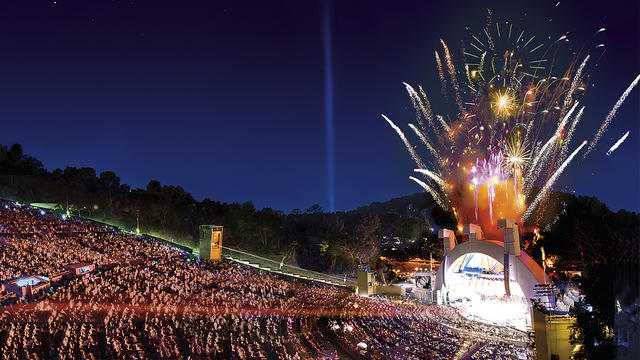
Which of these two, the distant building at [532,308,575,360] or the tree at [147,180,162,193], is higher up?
the tree at [147,180,162,193]

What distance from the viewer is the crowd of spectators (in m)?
12.7

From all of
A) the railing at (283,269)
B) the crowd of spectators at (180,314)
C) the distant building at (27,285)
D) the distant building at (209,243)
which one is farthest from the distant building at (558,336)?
the distant building at (209,243)

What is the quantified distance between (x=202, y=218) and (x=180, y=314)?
37259 mm

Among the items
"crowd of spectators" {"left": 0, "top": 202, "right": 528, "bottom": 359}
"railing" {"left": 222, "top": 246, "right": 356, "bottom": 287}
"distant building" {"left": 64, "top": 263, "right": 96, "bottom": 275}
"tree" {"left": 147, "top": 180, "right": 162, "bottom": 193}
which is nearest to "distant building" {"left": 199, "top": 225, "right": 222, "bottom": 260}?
"crowd of spectators" {"left": 0, "top": 202, "right": 528, "bottom": 359}

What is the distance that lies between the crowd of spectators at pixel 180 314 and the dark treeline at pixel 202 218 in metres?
14.1

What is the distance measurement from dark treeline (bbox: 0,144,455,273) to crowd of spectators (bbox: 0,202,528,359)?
1411 centimetres

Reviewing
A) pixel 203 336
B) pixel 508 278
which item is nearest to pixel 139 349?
pixel 203 336

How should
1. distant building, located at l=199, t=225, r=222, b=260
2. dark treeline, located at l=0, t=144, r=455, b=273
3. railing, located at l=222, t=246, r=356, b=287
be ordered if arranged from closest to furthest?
distant building, located at l=199, t=225, r=222, b=260 < railing, located at l=222, t=246, r=356, b=287 < dark treeline, located at l=0, t=144, r=455, b=273

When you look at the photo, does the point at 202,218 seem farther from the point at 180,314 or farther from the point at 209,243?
the point at 180,314

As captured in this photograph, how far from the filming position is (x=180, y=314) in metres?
16.3

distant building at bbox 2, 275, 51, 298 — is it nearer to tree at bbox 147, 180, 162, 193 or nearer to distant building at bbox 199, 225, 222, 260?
distant building at bbox 199, 225, 222, 260

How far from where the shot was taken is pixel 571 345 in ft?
35.6

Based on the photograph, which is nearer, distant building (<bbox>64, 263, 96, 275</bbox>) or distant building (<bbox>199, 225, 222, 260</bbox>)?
distant building (<bbox>64, 263, 96, 275</bbox>)

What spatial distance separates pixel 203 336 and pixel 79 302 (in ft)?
21.5
